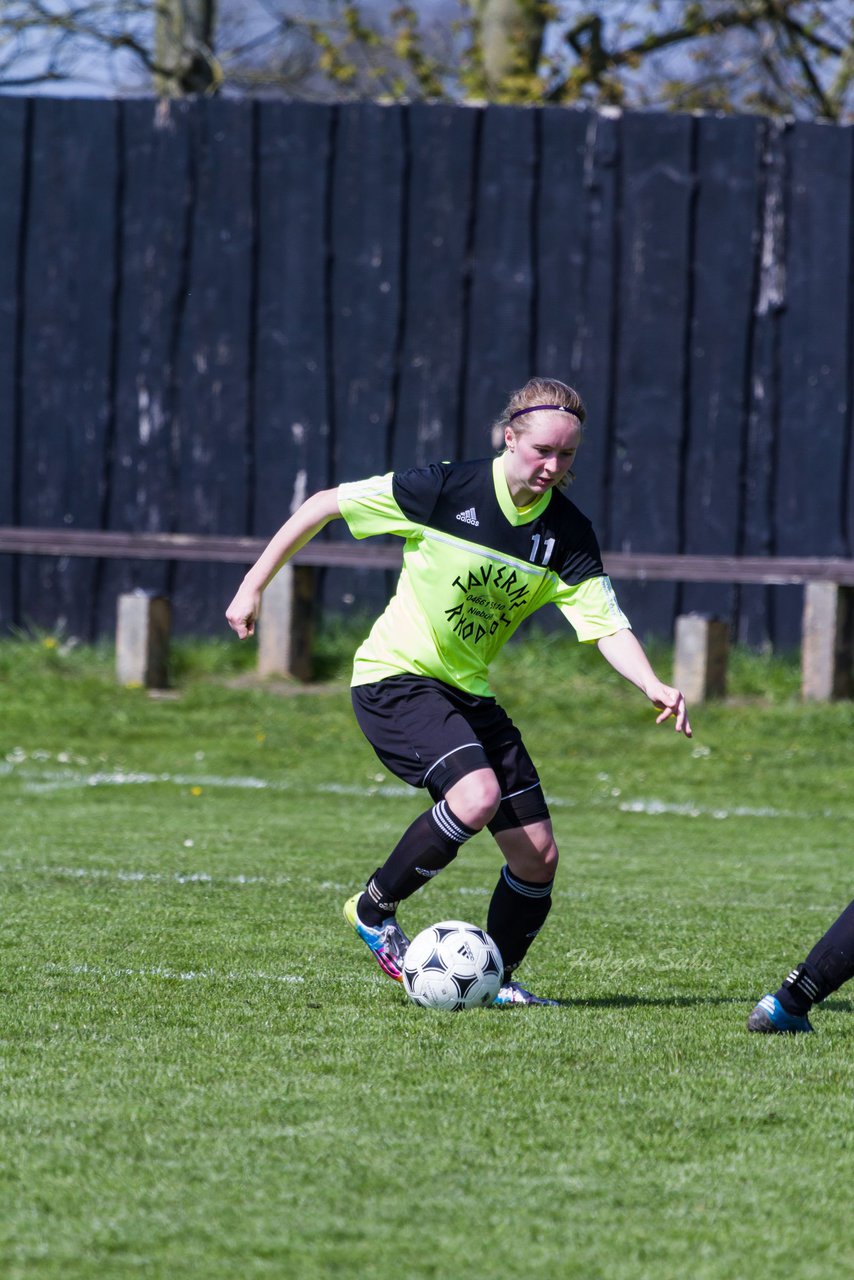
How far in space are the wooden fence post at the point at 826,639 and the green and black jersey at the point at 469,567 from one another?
22.8 ft

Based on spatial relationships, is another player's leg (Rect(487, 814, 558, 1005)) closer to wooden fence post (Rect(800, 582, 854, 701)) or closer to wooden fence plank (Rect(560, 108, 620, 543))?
wooden fence post (Rect(800, 582, 854, 701))

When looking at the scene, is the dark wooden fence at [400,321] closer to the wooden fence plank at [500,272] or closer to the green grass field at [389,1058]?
the wooden fence plank at [500,272]

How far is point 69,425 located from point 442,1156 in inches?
444

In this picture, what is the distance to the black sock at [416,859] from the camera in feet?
16.1

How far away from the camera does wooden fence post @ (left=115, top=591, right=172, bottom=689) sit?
12430 millimetres

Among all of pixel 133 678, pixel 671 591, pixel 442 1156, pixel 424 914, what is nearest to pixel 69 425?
pixel 133 678

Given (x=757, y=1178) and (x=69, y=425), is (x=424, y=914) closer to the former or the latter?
(x=757, y=1178)

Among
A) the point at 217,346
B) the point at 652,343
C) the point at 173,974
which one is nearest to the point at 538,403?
the point at 173,974

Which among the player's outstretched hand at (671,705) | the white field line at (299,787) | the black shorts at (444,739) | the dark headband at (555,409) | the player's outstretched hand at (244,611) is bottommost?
the white field line at (299,787)

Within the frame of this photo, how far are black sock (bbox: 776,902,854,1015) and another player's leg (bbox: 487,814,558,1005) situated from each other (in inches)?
30.2

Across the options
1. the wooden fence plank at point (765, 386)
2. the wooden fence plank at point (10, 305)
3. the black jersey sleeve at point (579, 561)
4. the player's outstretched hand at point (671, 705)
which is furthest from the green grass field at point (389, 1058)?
the wooden fence plank at point (10, 305)

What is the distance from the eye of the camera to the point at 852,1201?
3.16 m

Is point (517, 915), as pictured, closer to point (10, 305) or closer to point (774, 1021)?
point (774, 1021)

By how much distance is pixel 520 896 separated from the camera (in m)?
5.11
